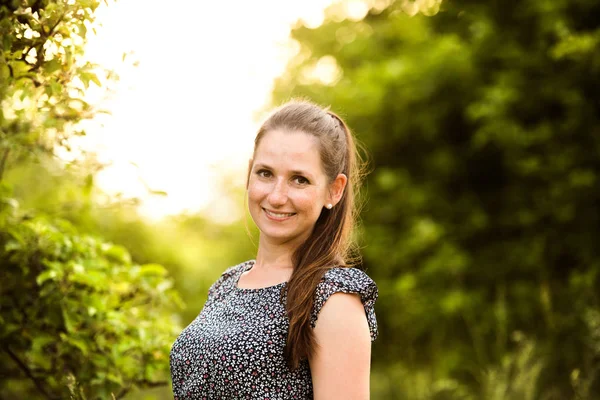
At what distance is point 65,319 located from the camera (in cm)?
279

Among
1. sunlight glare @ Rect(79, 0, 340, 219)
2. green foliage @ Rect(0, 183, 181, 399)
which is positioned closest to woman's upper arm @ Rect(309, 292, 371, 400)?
green foliage @ Rect(0, 183, 181, 399)

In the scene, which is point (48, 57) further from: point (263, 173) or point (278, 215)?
point (278, 215)

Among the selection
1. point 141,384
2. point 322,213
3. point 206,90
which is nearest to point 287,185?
point 322,213

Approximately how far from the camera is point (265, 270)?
234 centimetres

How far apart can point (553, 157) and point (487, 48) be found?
1400mm

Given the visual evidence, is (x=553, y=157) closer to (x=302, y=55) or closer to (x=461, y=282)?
(x=461, y=282)

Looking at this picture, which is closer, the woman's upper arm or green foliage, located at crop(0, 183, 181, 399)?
Answer: the woman's upper arm

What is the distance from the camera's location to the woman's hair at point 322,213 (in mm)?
2057

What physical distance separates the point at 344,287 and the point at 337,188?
0.46 meters

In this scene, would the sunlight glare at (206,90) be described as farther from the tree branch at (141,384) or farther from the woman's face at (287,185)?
the woman's face at (287,185)

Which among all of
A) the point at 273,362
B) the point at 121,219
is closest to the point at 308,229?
the point at 273,362

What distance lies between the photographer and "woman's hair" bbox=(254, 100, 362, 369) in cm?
206

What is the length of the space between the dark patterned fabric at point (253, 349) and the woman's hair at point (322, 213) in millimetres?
47

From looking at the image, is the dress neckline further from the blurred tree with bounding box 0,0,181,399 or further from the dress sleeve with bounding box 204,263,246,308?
the blurred tree with bounding box 0,0,181,399
